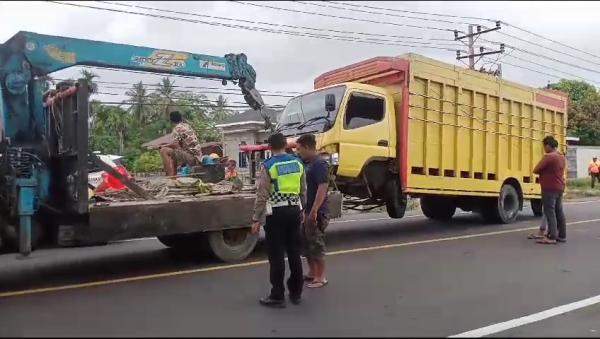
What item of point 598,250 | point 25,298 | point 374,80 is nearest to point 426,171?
point 374,80

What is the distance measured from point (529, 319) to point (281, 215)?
240 centimetres

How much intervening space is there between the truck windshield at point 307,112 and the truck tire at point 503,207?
15.9 feet

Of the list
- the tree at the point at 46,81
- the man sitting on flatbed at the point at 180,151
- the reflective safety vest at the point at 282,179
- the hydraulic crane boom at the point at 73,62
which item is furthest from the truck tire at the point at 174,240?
the reflective safety vest at the point at 282,179

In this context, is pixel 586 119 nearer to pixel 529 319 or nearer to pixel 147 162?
pixel 147 162

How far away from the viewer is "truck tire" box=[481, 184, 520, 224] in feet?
41.8

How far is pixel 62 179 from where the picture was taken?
22.4 ft

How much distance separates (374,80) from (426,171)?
1.90m

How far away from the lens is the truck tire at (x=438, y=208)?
13.6 meters

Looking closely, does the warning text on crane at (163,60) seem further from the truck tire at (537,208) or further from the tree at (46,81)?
the truck tire at (537,208)

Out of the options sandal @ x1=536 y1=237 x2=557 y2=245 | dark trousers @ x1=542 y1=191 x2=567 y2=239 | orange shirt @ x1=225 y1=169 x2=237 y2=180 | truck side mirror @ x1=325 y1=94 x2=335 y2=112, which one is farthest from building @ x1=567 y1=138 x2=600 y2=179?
orange shirt @ x1=225 y1=169 x2=237 y2=180

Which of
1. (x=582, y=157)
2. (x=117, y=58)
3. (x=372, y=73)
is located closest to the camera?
(x=117, y=58)

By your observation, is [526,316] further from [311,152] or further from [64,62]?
[64,62]

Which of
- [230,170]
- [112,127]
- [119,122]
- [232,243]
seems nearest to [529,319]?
[232,243]

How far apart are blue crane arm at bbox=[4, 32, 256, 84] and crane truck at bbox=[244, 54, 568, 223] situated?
1.53 meters
